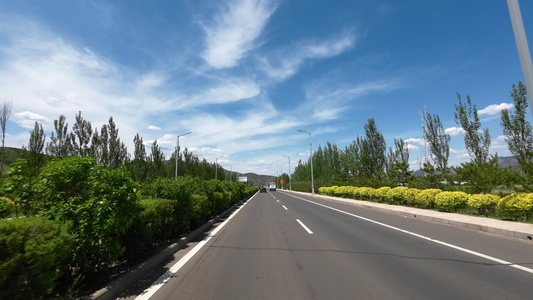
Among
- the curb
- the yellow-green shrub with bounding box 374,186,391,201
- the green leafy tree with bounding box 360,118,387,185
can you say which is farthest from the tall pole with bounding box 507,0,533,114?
the green leafy tree with bounding box 360,118,387,185

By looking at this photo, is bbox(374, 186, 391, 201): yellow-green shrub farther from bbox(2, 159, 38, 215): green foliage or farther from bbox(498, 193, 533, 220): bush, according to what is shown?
bbox(2, 159, 38, 215): green foliage

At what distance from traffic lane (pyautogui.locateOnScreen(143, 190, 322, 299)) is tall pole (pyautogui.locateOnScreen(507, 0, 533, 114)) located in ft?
20.5

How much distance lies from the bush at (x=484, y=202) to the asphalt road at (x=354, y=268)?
13.8 ft

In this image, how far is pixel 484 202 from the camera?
38.8ft

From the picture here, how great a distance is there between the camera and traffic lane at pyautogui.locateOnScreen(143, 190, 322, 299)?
163 inches

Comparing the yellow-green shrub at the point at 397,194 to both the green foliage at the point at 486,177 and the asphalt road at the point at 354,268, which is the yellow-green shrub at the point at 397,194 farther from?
the asphalt road at the point at 354,268

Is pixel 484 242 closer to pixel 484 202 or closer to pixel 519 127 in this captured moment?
pixel 484 202

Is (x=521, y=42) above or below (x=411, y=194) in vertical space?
above

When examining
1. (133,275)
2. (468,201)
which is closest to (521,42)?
(468,201)

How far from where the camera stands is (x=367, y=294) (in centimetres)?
404

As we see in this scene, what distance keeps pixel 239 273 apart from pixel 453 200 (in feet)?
42.8

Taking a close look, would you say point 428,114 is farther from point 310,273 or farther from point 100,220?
point 100,220

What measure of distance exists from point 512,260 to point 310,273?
14.8 ft

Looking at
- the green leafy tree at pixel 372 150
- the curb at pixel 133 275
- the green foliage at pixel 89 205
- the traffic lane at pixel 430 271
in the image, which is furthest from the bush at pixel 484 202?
the green leafy tree at pixel 372 150
